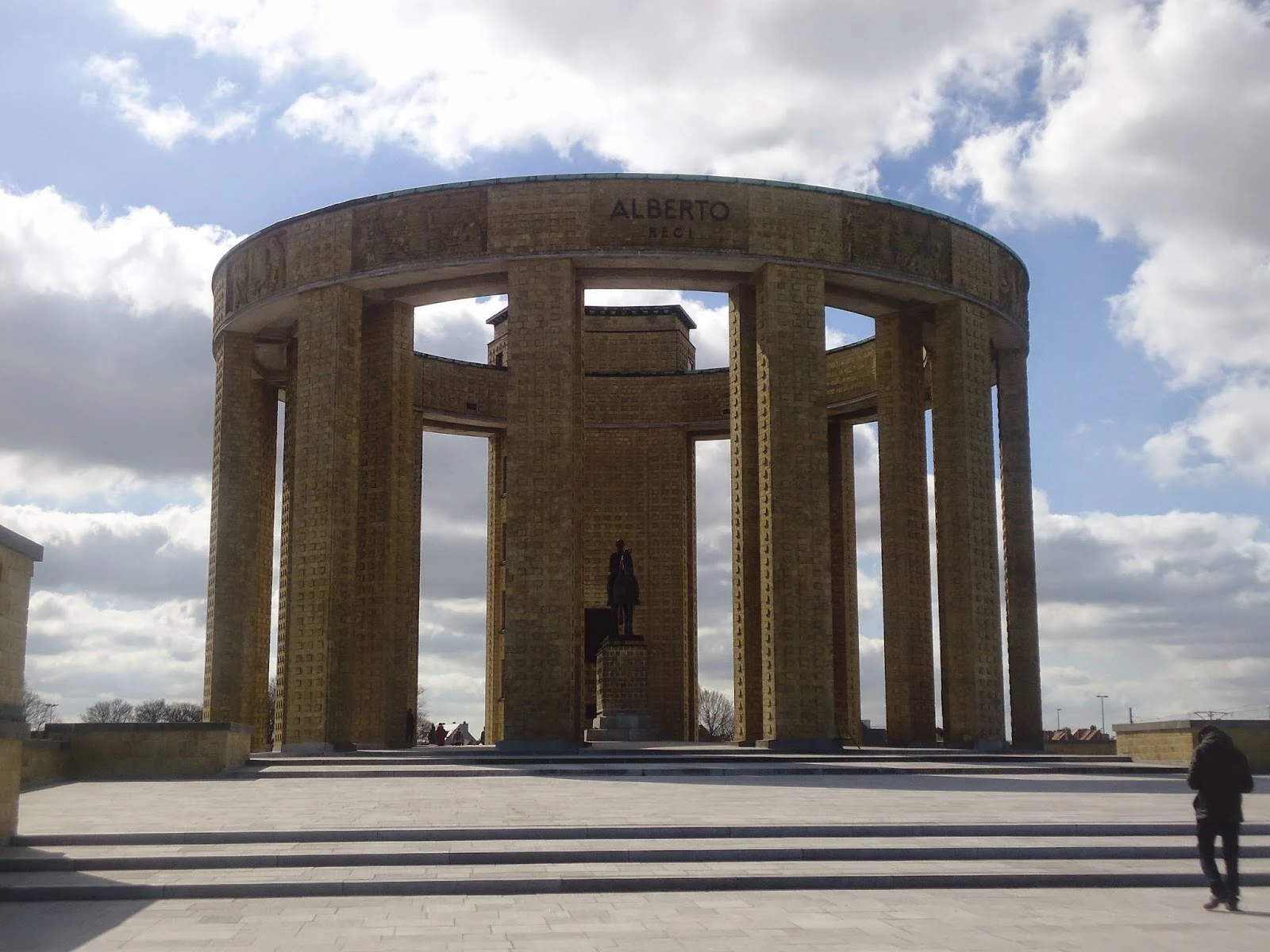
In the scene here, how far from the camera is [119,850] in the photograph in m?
8.45

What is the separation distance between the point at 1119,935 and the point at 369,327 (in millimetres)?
17669

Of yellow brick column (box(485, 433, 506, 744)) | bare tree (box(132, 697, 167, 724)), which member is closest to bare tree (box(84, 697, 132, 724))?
bare tree (box(132, 697, 167, 724))

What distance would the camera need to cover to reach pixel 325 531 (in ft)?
66.5

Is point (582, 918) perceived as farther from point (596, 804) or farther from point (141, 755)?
point (141, 755)

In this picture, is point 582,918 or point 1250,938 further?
point 582,918

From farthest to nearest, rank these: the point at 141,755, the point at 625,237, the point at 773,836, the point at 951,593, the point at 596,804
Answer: the point at 951,593
the point at 625,237
the point at 141,755
the point at 596,804
the point at 773,836

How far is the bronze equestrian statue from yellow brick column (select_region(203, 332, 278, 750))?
6.38 m

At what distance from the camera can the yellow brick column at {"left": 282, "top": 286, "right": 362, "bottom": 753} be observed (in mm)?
20156

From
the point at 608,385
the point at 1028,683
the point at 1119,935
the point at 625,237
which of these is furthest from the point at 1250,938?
the point at 608,385

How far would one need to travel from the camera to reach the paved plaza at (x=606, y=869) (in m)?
6.21

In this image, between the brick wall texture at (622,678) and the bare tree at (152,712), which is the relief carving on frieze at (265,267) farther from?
the bare tree at (152,712)

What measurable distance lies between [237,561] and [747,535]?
8.52 m

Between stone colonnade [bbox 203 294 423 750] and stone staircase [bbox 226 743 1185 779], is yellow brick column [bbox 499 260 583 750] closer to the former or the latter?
stone staircase [bbox 226 743 1185 779]

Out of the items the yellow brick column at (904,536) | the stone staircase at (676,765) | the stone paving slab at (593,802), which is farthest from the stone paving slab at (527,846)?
the yellow brick column at (904,536)
